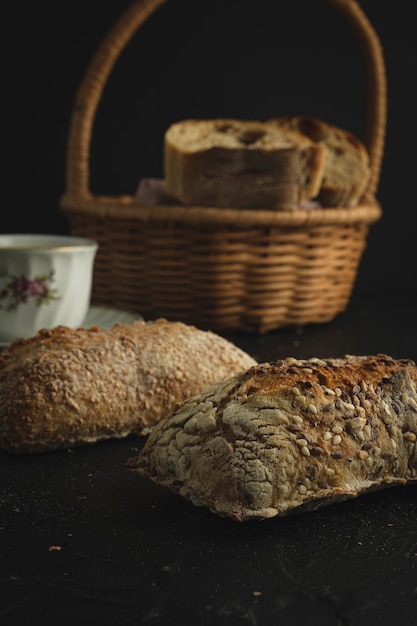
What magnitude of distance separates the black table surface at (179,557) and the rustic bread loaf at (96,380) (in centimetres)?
6

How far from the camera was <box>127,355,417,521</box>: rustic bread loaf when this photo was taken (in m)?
1.02

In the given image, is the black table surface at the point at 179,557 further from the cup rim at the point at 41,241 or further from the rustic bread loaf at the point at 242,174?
the rustic bread loaf at the point at 242,174

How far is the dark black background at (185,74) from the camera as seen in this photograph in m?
2.68

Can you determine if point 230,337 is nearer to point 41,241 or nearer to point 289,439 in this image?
point 41,241

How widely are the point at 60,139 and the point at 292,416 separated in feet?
6.21

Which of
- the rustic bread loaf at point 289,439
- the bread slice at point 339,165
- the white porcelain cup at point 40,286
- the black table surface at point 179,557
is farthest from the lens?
the bread slice at point 339,165

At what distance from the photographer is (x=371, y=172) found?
8.16ft

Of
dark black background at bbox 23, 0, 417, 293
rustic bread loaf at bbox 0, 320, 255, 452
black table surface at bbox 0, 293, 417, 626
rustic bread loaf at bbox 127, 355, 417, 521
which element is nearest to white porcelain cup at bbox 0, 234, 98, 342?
rustic bread loaf at bbox 0, 320, 255, 452

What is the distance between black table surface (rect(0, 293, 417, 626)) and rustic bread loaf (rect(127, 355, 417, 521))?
0.03 m

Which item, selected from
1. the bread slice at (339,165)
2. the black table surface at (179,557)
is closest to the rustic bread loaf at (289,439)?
the black table surface at (179,557)

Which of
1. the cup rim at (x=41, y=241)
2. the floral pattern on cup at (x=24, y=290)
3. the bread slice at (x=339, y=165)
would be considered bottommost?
the floral pattern on cup at (x=24, y=290)

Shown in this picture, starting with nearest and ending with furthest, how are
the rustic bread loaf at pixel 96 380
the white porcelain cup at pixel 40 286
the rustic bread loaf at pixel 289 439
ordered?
the rustic bread loaf at pixel 289 439, the rustic bread loaf at pixel 96 380, the white porcelain cup at pixel 40 286

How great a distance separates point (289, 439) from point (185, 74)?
1897 millimetres

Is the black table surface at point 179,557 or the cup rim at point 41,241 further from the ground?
the cup rim at point 41,241
